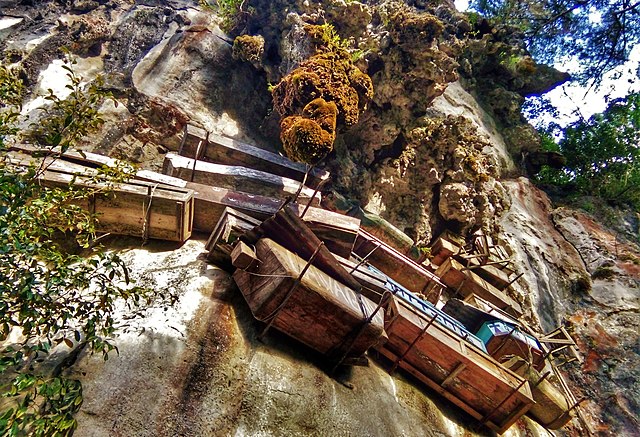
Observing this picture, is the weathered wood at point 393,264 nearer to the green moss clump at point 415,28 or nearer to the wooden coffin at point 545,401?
the wooden coffin at point 545,401

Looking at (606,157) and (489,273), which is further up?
(606,157)

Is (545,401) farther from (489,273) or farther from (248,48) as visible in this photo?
(248,48)

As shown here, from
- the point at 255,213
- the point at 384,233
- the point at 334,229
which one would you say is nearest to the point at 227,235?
the point at 255,213

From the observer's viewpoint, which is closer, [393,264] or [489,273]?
[393,264]

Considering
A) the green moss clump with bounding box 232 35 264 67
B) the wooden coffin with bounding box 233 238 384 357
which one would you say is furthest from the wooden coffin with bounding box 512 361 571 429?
the green moss clump with bounding box 232 35 264 67

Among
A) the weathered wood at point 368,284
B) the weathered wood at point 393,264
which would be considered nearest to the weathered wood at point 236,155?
the weathered wood at point 393,264

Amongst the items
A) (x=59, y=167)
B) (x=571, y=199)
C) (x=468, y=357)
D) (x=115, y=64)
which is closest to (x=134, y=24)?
(x=115, y=64)
